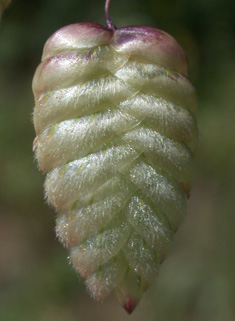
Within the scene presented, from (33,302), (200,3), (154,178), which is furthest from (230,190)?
(154,178)

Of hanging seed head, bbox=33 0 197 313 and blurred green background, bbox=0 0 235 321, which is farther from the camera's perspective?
blurred green background, bbox=0 0 235 321

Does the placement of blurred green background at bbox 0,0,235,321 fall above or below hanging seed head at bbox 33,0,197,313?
below

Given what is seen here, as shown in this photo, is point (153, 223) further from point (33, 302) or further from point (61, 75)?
point (33, 302)

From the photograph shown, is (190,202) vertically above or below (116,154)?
below

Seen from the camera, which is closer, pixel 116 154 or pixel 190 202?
pixel 116 154
